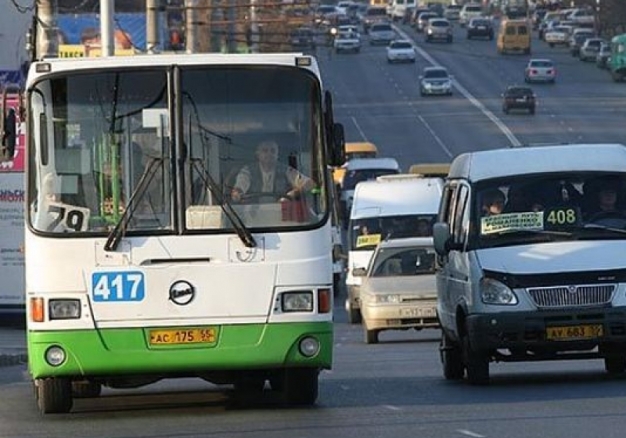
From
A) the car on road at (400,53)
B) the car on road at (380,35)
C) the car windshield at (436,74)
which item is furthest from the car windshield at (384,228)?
the car on road at (380,35)

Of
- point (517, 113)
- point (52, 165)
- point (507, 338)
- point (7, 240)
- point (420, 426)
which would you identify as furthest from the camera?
point (517, 113)

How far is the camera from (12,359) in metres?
25.3

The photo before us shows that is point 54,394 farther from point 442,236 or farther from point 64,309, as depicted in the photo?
point 442,236

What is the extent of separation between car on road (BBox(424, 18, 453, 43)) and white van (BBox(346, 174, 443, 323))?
3221 inches

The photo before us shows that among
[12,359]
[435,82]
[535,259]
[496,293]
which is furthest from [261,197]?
[435,82]

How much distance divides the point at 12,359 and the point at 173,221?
10269 millimetres

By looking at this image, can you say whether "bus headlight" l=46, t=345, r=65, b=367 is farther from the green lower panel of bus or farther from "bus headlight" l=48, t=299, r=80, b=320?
"bus headlight" l=48, t=299, r=80, b=320

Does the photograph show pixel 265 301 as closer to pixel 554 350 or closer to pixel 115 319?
pixel 115 319

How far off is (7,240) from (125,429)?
55.5 ft

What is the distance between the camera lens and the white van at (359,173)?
58656 mm

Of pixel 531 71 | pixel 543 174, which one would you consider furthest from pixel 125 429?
pixel 531 71

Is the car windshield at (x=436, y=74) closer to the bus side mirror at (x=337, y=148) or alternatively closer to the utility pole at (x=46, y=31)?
the utility pole at (x=46, y=31)

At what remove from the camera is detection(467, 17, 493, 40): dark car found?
408 feet

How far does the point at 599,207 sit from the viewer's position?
18656mm
